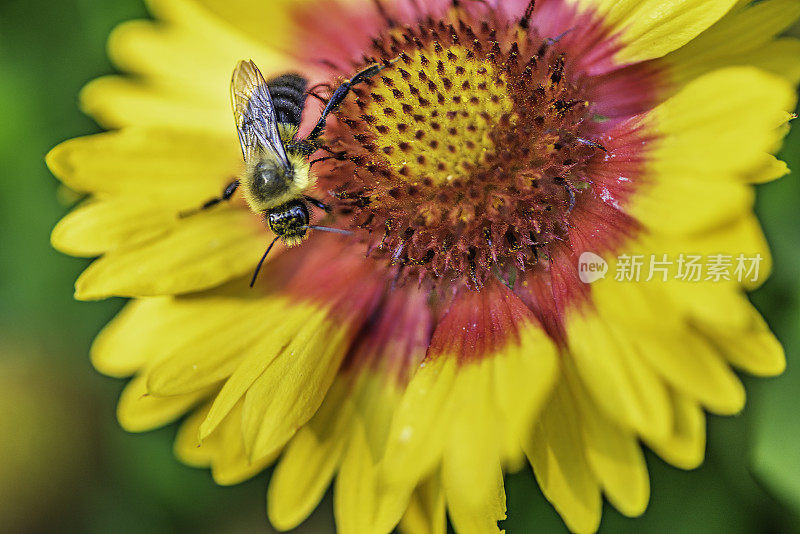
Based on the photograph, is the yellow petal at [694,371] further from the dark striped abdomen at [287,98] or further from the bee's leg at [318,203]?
the dark striped abdomen at [287,98]

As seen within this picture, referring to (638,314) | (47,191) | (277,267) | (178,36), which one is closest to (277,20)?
(178,36)

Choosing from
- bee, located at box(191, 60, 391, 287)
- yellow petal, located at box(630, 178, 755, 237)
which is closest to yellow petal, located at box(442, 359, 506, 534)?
yellow petal, located at box(630, 178, 755, 237)

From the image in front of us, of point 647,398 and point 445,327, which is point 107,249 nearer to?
point 445,327

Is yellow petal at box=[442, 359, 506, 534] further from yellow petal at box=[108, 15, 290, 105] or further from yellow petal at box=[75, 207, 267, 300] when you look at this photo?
yellow petal at box=[108, 15, 290, 105]

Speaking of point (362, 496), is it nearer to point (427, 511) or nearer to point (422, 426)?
point (427, 511)

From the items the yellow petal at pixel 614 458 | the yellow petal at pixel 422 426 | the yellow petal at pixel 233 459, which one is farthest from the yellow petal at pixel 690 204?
the yellow petal at pixel 233 459

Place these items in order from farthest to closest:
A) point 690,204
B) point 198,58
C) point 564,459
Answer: point 198,58 → point 564,459 → point 690,204

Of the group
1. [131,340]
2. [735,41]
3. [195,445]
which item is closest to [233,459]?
[195,445]
